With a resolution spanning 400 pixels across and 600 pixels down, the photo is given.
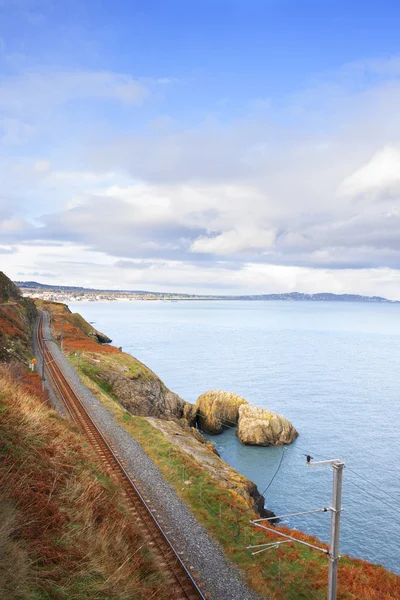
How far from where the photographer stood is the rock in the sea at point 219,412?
52.0m

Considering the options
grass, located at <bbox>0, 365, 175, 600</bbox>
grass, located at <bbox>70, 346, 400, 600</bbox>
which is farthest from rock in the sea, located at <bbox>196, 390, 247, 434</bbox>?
grass, located at <bbox>0, 365, 175, 600</bbox>

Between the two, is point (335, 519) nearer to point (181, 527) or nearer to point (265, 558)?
point (265, 558)

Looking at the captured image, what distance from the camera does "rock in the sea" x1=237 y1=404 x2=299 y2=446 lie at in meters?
46.8

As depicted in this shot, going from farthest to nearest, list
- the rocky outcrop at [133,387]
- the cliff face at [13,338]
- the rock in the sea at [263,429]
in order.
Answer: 1. the rocky outcrop at [133,387]
2. the rock in the sea at [263,429]
3. the cliff face at [13,338]

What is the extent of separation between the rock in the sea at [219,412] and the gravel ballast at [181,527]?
70.2 ft

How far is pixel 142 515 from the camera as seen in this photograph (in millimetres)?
19328

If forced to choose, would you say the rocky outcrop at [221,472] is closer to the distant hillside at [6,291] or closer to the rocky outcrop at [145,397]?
the rocky outcrop at [145,397]

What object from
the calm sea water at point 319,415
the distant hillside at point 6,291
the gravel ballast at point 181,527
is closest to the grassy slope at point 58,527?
the gravel ballast at point 181,527

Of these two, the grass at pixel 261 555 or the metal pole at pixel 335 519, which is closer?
the metal pole at pixel 335 519

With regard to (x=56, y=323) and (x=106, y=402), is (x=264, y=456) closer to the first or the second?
(x=106, y=402)

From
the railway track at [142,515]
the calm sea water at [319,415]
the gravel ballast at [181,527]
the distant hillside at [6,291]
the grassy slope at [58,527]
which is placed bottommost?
the calm sea water at [319,415]

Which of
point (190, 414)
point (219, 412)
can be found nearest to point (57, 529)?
point (219, 412)

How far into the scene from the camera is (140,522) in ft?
60.8

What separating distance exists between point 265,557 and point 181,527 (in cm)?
431
